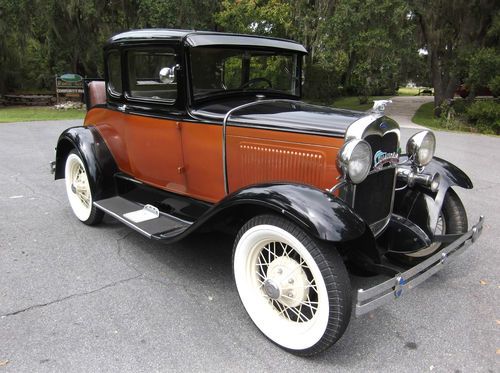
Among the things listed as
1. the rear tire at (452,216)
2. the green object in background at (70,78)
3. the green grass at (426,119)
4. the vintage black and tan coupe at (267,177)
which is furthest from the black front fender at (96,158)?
the green object in background at (70,78)

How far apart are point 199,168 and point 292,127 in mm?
934

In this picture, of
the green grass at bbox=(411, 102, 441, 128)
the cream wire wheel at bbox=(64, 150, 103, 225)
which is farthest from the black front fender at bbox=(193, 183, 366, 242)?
the green grass at bbox=(411, 102, 441, 128)

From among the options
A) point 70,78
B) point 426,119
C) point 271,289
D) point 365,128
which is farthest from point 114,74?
point 70,78

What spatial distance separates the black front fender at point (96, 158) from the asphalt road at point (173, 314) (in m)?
0.48

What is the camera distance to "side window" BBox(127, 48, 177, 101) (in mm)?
3275

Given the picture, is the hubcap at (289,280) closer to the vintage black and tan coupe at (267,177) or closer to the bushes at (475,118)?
the vintage black and tan coupe at (267,177)

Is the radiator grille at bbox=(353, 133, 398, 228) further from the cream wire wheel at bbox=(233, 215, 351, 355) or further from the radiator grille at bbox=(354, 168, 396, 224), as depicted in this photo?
the cream wire wheel at bbox=(233, 215, 351, 355)

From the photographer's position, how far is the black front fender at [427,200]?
10.6 feet

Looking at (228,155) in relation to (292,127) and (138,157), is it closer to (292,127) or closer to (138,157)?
(292,127)

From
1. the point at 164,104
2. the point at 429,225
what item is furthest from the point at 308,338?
the point at 164,104

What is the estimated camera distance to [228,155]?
3111 mm

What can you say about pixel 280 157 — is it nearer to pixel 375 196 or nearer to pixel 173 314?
pixel 375 196

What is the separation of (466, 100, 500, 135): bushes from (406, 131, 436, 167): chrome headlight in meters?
10.9

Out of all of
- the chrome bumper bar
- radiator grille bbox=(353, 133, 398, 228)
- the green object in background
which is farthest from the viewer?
the green object in background
